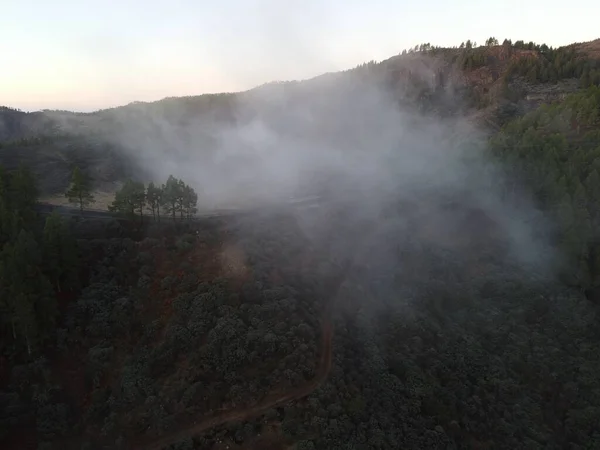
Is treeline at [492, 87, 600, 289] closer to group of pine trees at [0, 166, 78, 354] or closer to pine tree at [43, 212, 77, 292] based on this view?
pine tree at [43, 212, 77, 292]

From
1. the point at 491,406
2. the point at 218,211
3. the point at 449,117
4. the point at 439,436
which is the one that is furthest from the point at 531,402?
the point at 449,117

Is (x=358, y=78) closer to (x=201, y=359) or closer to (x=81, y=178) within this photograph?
(x=81, y=178)

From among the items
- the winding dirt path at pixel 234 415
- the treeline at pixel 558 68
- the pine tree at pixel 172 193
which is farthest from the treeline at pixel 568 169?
the pine tree at pixel 172 193

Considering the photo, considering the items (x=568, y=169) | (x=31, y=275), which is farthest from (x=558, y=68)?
(x=31, y=275)

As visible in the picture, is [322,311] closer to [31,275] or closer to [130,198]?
[31,275]

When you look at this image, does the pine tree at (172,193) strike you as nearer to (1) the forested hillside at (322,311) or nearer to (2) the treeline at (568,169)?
(1) the forested hillside at (322,311)

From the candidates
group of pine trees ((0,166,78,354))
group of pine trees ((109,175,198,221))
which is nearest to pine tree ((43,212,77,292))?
group of pine trees ((0,166,78,354))
